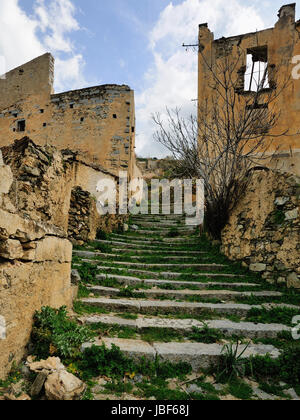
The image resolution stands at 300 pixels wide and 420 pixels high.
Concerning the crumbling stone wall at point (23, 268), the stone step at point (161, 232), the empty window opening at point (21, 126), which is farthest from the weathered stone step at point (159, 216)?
the empty window opening at point (21, 126)

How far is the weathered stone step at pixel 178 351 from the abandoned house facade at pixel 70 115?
9.08 metres

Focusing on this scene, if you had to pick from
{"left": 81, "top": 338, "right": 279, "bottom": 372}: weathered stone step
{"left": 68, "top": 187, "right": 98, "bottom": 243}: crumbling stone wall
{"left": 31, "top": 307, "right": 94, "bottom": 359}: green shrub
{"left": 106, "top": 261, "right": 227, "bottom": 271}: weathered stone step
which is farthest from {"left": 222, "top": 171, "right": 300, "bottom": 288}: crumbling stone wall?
{"left": 68, "top": 187, "right": 98, "bottom": 243}: crumbling stone wall

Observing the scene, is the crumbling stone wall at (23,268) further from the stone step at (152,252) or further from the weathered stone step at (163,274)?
the stone step at (152,252)

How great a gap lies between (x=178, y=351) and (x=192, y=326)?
0.56m

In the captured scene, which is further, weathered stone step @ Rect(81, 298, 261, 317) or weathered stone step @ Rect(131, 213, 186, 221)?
weathered stone step @ Rect(131, 213, 186, 221)

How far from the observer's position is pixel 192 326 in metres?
3.04

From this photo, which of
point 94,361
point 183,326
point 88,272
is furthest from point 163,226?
point 94,361

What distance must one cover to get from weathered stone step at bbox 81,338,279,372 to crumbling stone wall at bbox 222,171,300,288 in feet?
7.06

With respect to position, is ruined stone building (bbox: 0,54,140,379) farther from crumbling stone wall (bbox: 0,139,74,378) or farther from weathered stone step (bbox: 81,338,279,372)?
weathered stone step (bbox: 81,338,279,372)

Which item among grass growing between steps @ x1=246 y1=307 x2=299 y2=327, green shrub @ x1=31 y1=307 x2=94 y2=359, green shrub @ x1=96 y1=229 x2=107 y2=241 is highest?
green shrub @ x1=96 y1=229 x2=107 y2=241

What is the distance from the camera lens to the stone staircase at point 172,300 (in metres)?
2.65

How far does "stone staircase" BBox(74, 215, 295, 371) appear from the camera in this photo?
8.68 feet

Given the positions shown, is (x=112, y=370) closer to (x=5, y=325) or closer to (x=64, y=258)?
(x=5, y=325)
